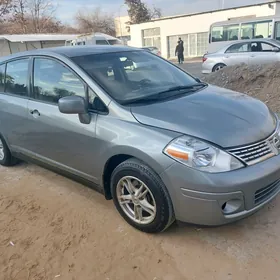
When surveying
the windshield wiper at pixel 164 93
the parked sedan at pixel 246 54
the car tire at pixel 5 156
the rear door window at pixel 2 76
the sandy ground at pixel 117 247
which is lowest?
the sandy ground at pixel 117 247

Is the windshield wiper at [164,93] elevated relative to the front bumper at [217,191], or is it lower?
elevated

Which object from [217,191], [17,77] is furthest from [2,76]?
[217,191]

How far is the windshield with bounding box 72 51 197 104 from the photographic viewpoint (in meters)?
3.05

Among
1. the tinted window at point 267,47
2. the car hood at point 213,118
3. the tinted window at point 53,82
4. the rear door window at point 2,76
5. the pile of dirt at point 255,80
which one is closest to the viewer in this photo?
the car hood at point 213,118

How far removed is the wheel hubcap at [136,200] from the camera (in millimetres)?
2708

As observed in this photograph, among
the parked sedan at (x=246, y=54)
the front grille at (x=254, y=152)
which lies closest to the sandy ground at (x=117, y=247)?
the front grille at (x=254, y=152)

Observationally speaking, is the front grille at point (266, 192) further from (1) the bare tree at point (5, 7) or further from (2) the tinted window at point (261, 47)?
(1) the bare tree at point (5, 7)

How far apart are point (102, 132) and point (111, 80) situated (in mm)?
604

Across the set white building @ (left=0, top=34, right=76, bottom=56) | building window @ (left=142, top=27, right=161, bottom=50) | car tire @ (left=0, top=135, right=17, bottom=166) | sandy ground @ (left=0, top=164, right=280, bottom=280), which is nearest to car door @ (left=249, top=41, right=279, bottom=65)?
sandy ground @ (left=0, top=164, right=280, bottom=280)

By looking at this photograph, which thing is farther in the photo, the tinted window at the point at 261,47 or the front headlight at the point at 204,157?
the tinted window at the point at 261,47

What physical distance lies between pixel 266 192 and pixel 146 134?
112 cm

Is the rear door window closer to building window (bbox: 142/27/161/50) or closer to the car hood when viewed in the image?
the car hood

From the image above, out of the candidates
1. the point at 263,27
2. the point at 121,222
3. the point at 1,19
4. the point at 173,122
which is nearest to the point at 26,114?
the point at 121,222

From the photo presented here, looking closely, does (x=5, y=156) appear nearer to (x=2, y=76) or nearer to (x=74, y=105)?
(x=2, y=76)
